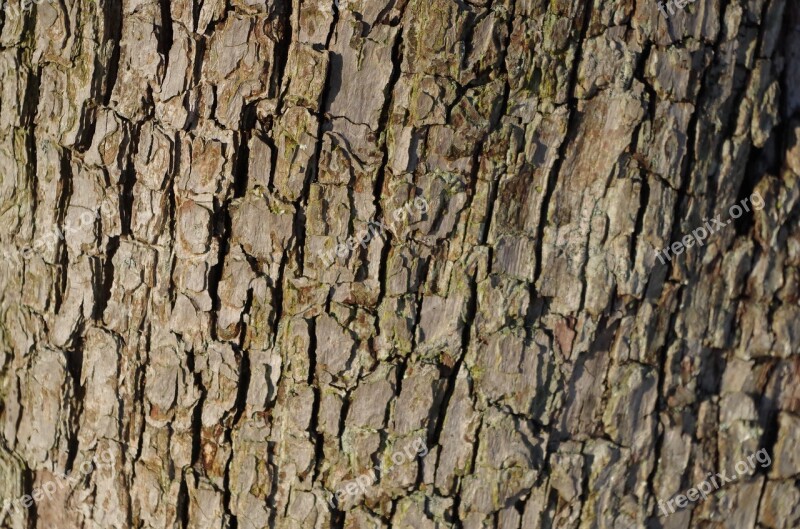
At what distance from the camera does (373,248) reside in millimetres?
1389

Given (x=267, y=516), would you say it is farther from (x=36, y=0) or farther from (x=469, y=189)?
(x=36, y=0)

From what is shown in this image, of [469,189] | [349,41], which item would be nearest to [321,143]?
[349,41]

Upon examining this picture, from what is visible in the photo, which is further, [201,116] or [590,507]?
[590,507]

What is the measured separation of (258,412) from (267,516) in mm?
225

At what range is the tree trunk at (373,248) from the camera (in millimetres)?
1371

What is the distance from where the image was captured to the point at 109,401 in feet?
4.91

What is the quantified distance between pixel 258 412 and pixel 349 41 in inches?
30.6

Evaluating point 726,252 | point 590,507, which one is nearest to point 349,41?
point 726,252

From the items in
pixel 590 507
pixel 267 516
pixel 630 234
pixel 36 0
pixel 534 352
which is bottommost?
pixel 267 516

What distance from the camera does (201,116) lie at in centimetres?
140

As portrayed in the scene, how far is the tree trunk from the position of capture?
4.50ft

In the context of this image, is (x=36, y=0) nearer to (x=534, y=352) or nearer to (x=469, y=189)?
(x=469, y=189)

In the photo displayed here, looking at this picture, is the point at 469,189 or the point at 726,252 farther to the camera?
the point at 726,252

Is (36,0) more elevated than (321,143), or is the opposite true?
(36,0)
